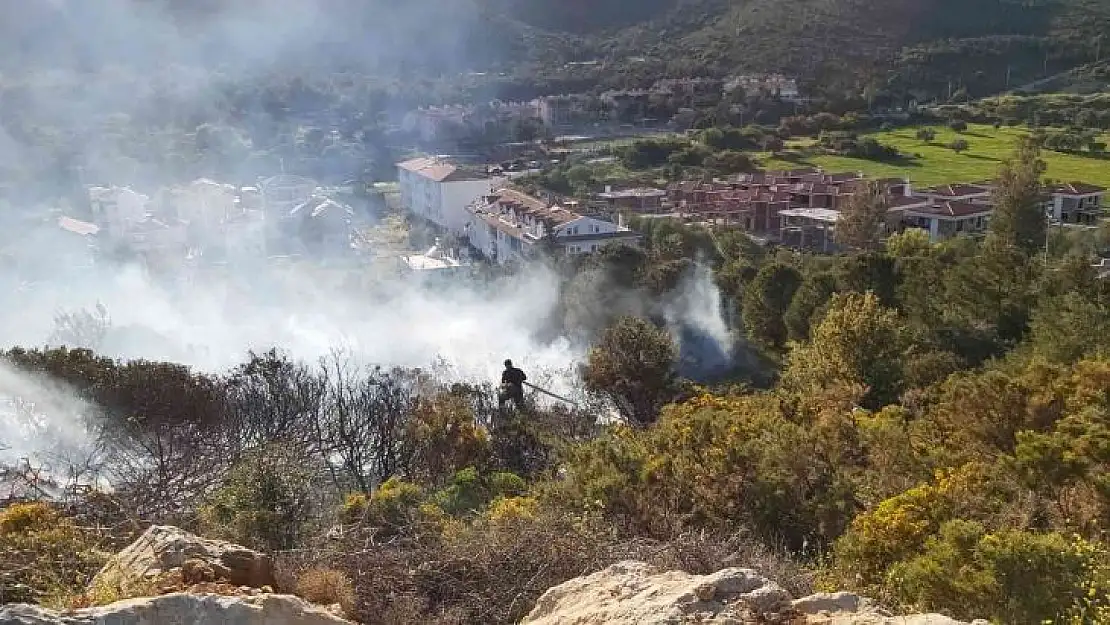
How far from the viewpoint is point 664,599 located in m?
4.20

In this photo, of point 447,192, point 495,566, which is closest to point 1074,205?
point 447,192

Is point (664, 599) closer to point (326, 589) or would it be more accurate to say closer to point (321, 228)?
point (326, 589)

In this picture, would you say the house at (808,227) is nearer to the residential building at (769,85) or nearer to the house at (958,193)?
the house at (958,193)

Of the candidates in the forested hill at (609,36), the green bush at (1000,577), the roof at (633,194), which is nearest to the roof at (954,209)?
the roof at (633,194)

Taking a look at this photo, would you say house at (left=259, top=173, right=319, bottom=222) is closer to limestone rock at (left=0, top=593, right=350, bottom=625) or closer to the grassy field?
the grassy field

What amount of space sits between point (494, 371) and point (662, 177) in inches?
908

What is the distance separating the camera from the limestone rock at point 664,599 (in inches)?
158

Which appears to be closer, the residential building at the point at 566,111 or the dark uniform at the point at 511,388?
the dark uniform at the point at 511,388

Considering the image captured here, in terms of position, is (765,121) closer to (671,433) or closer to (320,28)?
(320,28)

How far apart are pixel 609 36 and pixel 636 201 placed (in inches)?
1488

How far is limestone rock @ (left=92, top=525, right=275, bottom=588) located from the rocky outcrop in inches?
54.2

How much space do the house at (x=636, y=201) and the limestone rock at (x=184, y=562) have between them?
95.2ft

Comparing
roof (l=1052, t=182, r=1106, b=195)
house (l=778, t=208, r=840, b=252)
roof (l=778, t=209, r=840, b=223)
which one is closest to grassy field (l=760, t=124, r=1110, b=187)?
roof (l=1052, t=182, r=1106, b=195)

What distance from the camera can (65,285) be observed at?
24203mm
